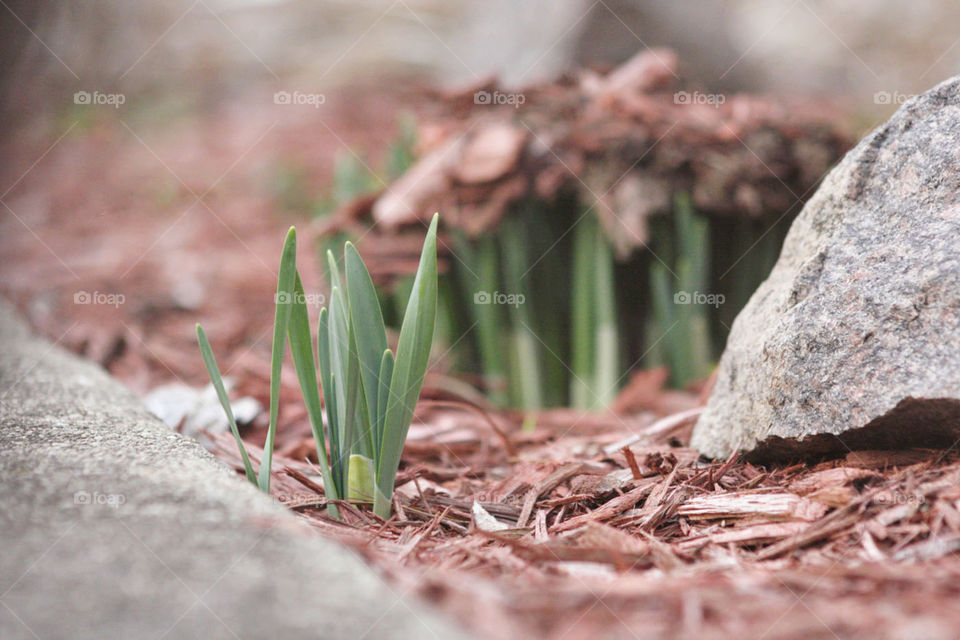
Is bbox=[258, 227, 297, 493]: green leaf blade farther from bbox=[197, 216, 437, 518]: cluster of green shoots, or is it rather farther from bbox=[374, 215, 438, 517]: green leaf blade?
bbox=[374, 215, 438, 517]: green leaf blade

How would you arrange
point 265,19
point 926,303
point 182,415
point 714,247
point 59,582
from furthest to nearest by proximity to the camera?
point 265,19 → point 714,247 → point 182,415 → point 926,303 → point 59,582

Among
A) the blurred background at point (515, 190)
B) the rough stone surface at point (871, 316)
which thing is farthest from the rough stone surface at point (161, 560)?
the blurred background at point (515, 190)

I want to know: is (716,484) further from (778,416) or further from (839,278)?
(839,278)

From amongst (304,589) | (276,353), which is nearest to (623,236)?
(276,353)

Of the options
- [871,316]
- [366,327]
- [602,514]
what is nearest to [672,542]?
[602,514]

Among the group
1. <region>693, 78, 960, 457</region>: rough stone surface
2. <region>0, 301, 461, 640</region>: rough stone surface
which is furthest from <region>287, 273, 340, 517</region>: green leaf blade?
<region>693, 78, 960, 457</region>: rough stone surface

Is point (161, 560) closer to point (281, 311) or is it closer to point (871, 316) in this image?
point (281, 311)
